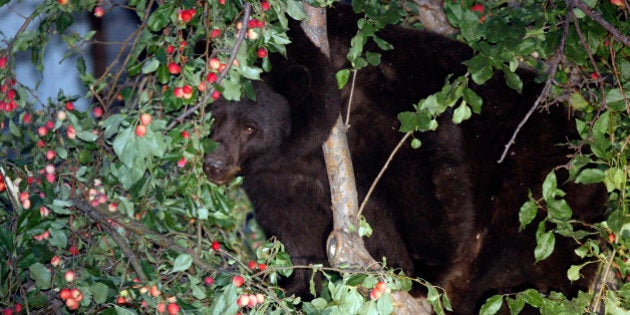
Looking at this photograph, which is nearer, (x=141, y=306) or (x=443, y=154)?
(x=141, y=306)

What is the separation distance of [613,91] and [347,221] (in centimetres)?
102

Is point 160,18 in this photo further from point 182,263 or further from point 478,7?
point 478,7

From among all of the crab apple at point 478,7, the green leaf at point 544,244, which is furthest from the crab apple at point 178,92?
the crab apple at point 478,7

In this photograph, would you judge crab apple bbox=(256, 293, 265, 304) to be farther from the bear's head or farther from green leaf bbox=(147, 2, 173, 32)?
the bear's head

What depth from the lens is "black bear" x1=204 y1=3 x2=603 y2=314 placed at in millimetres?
3539

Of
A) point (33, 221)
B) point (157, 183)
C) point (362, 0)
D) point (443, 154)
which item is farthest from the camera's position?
point (443, 154)

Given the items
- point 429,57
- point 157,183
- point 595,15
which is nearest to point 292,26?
point 429,57

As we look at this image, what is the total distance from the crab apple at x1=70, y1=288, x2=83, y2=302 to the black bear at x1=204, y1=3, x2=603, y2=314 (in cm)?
108

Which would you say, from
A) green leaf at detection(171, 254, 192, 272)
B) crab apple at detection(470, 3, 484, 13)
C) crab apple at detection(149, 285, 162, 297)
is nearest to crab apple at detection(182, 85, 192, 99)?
green leaf at detection(171, 254, 192, 272)

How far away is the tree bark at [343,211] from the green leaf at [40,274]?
99 cm

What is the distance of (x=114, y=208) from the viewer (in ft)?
10.9

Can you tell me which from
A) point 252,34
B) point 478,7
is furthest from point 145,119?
point 478,7

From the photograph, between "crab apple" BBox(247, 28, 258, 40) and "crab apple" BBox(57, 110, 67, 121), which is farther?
"crab apple" BBox(57, 110, 67, 121)

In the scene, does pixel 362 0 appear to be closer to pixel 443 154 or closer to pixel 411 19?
pixel 443 154
